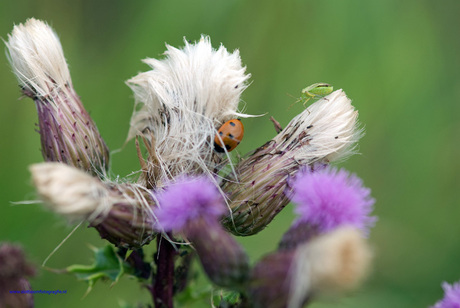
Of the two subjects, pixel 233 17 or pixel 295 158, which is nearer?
pixel 295 158

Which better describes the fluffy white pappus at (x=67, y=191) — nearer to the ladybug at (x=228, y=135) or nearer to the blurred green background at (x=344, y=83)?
the ladybug at (x=228, y=135)

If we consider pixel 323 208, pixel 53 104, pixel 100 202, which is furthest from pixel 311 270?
pixel 53 104

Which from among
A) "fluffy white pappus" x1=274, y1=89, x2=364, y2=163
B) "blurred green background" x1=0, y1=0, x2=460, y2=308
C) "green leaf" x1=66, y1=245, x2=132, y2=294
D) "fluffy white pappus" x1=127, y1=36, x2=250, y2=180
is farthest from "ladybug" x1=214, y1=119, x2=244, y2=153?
"blurred green background" x1=0, y1=0, x2=460, y2=308

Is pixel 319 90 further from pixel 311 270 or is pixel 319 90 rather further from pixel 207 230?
pixel 311 270

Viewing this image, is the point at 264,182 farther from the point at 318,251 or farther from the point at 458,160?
the point at 458,160

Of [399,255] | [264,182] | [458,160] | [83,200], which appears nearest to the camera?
[83,200]

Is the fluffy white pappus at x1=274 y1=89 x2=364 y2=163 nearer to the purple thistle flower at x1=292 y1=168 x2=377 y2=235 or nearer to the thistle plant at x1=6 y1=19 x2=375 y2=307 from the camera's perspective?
the thistle plant at x1=6 y1=19 x2=375 y2=307

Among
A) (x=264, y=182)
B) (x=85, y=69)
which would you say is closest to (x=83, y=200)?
(x=264, y=182)
